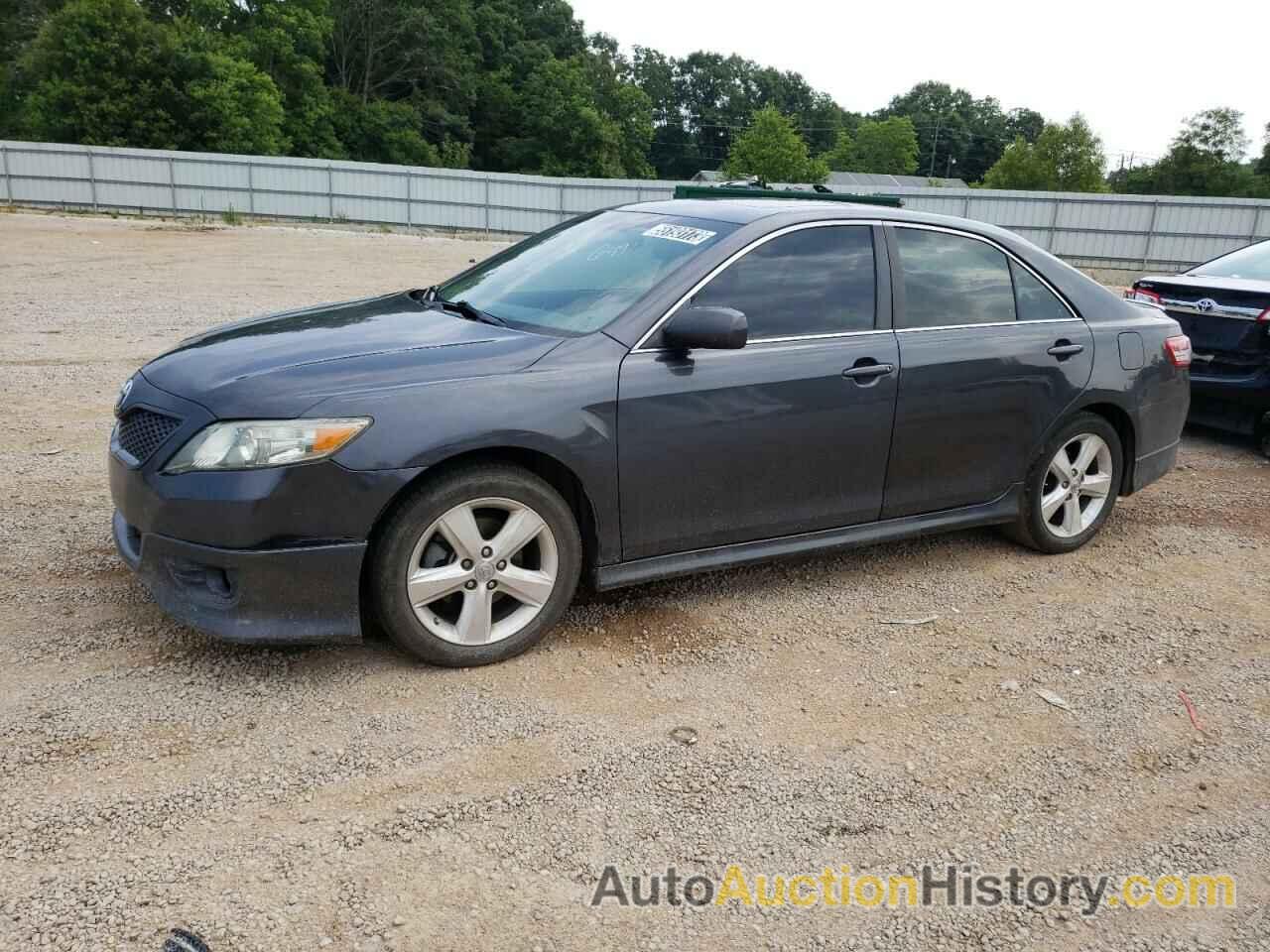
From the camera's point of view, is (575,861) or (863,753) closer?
(575,861)

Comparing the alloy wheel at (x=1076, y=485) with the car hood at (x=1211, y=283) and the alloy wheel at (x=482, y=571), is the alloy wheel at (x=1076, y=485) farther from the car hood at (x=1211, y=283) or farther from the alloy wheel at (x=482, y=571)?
the car hood at (x=1211, y=283)

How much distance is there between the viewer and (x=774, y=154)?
64.0 m

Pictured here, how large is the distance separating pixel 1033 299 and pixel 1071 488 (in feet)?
3.15

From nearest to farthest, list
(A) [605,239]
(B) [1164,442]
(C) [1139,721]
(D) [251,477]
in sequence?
(D) [251,477], (C) [1139,721], (A) [605,239], (B) [1164,442]

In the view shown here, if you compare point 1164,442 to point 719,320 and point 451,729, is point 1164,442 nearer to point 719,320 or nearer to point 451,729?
point 719,320

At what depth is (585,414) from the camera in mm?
3688

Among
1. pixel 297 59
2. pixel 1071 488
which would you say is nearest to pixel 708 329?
pixel 1071 488

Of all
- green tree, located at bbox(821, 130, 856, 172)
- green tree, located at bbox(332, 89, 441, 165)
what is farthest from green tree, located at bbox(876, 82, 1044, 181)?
green tree, located at bbox(332, 89, 441, 165)

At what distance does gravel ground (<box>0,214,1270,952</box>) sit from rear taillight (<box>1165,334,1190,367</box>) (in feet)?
3.55

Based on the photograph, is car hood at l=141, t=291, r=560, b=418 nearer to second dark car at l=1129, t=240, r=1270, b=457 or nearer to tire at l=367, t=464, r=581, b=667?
tire at l=367, t=464, r=581, b=667

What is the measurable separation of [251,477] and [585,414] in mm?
1140

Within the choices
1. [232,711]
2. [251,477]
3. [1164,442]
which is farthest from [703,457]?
[1164,442]

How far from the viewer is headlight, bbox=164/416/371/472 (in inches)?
129

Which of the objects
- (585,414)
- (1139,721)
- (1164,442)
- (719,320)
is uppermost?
(719,320)
